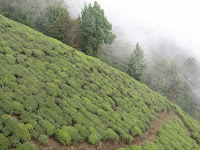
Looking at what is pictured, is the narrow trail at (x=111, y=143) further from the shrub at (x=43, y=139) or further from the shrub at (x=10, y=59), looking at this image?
the shrub at (x=10, y=59)

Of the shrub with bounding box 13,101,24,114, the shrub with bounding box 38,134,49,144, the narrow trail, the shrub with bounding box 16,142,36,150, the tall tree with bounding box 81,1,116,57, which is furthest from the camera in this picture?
the tall tree with bounding box 81,1,116,57

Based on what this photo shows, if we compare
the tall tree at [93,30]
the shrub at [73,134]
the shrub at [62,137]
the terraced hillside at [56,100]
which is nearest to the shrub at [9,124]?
the terraced hillside at [56,100]

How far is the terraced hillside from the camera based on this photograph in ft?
33.1

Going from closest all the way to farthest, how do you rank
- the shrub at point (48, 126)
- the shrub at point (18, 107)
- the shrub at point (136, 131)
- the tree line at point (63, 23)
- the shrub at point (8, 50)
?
the shrub at point (18, 107)
the shrub at point (48, 126)
the shrub at point (8, 50)
the shrub at point (136, 131)
the tree line at point (63, 23)

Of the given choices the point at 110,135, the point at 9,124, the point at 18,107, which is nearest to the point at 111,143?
the point at 110,135

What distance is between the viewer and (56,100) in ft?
44.0

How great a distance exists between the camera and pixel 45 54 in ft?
61.7

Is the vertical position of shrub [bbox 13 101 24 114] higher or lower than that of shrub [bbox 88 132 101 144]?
higher

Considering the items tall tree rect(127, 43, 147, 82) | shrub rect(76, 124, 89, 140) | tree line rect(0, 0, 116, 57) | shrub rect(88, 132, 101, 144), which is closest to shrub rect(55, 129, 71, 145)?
shrub rect(76, 124, 89, 140)

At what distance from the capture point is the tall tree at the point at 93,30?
39812 millimetres

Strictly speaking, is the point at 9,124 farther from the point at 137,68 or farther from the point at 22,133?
the point at 137,68

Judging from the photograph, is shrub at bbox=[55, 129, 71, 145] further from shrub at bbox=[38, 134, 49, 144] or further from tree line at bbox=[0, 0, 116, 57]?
tree line at bbox=[0, 0, 116, 57]

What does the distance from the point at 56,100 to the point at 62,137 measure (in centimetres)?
360

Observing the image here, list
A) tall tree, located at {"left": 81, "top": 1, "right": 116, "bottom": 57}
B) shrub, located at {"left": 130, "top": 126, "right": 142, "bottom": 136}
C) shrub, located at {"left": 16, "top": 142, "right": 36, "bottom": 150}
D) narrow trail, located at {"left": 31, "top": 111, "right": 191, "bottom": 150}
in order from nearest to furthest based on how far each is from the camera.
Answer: shrub, located at {"left": 16, "top": 142, "right": 36, "bottom": 150}, narrow trail, located at {"left": 31, "top": 111, "right": 191, "bottom": 150}, shrub, located at {"left": 130, "top": 126, "right": 142, "bottom": 136}, tall tree, located at {"left": 81, "top": 1, "right": 116, "bottom": 57}
